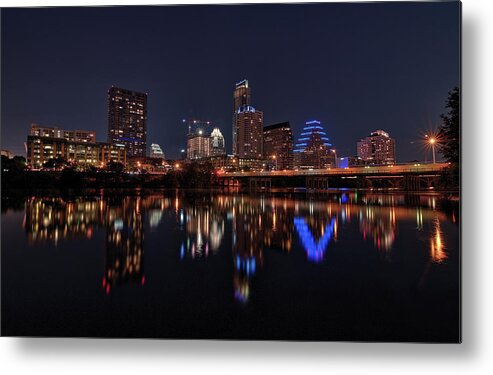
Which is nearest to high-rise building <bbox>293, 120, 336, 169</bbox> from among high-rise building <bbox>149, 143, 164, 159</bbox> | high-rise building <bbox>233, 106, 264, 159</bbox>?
high-rise building <bbox>233, 106, 264, 159</bbox>

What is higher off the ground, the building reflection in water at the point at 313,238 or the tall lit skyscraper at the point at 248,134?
the tall lit skyscraper at the point at 248,134

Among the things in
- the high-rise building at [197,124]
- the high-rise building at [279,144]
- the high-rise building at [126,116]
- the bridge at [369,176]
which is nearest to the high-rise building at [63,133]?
the high-rise building at [126,116]

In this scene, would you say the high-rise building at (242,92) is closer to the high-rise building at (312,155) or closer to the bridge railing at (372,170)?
the high-rise building at (312,155)

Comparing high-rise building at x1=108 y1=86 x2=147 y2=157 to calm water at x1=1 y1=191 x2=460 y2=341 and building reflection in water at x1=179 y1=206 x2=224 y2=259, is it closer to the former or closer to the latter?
building reflection in water at x1=179 y1=206 x2=224 y2=259

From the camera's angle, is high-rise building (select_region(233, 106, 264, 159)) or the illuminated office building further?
high-rise building (select_region(233, 106, 264, 159))

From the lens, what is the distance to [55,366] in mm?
4309

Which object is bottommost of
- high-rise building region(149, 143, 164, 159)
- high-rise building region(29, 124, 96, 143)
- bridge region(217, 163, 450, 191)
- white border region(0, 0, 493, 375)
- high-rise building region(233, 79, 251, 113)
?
white border region(0, 0, 493, 375)

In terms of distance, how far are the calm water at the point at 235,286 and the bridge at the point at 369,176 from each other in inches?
295

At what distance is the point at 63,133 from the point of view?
34.9 feet

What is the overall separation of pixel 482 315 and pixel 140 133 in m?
17.8

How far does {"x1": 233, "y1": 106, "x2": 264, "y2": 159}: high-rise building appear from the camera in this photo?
46188mm

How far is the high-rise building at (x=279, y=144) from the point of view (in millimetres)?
50981

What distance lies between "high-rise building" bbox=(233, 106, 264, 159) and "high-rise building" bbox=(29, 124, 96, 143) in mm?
31679

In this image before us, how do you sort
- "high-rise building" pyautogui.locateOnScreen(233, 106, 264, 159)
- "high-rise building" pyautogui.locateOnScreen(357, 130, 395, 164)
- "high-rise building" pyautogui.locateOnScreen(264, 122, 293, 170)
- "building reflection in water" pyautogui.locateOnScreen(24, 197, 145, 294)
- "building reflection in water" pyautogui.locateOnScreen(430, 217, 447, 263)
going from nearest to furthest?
A: "building reflection in water" pyautogui.locateOnScreen(24, 197, 145, 294) → "building reflection in water" pyautogui.locateOnScreen(430, 217, 447, 263) → "high-rise building" pyautogui.locateOnScreen(357, 130, 395, 164) → "high-rise building" pyautogui.locateOnScreen(233, 106, 264, 159) → "high-rise building" pyautogui.locateOnScreen(264, 122, 293, 170)
